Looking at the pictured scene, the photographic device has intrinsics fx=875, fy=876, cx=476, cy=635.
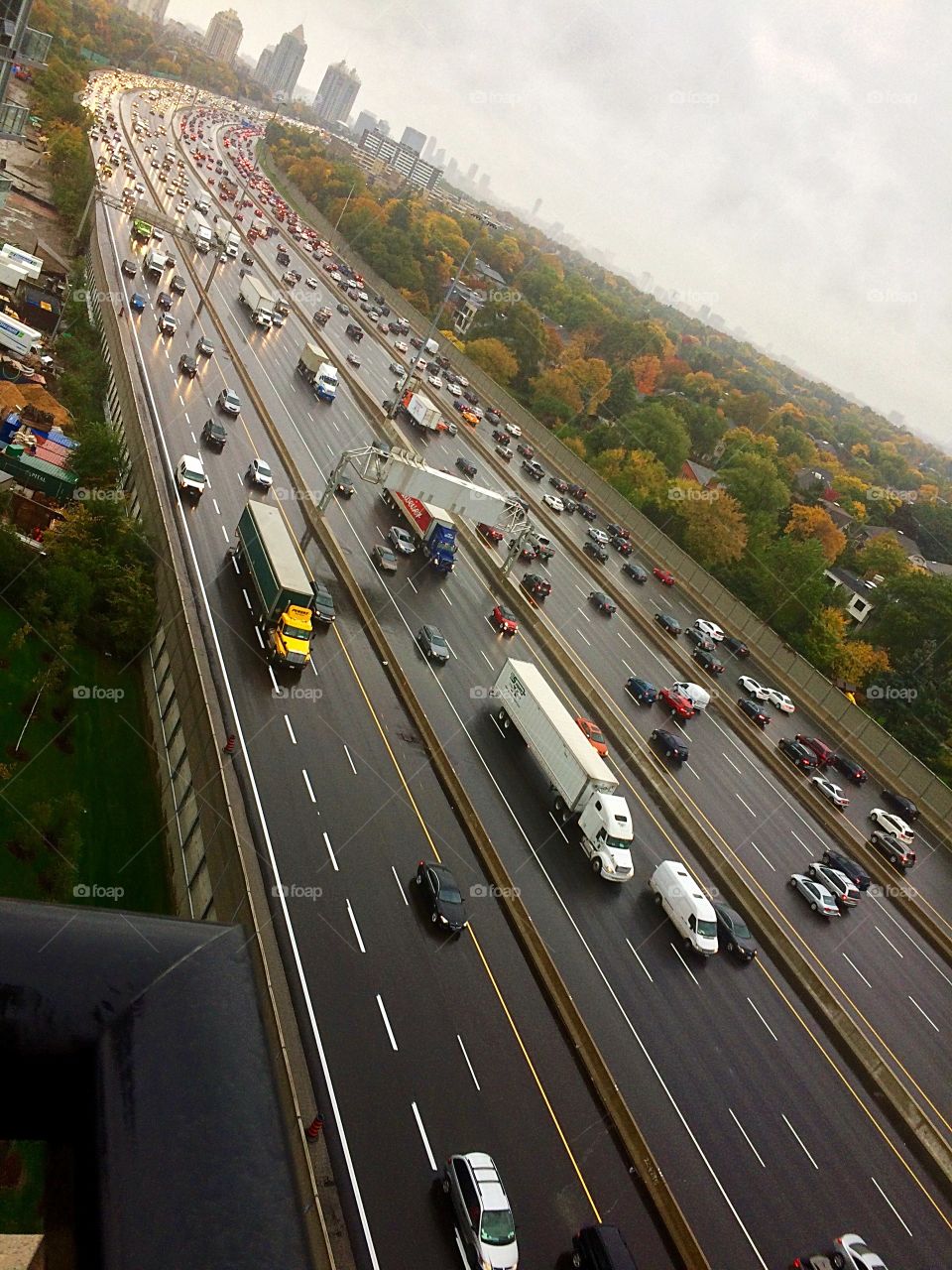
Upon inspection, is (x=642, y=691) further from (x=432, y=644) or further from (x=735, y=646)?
(x=735, y=646)

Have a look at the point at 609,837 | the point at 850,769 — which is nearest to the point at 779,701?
the point at 850,769

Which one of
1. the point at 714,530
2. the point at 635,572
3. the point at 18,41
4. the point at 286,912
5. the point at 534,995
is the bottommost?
the point at 286,912

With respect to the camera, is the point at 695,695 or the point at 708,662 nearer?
the point at 695,695

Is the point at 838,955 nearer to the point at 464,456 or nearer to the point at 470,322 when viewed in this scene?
the point at 464,456

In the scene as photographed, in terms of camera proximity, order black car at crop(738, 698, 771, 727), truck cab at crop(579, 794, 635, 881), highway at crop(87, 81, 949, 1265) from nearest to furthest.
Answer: highway at crop(87, 81, 949, 1265)
truck cab at crop(579, 794, 635, 881)
black car at crop(738, 698, 771, 727)

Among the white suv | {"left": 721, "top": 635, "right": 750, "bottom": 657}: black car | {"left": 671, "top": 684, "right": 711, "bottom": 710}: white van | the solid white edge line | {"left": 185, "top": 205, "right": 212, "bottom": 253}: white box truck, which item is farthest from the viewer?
{"left": 185, "top": 205, "right": 212, "bottom": 253}: white box truck

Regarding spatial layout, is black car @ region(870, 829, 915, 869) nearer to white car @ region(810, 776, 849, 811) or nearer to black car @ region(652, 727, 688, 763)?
white car @ region(810, 776, 849, 811)

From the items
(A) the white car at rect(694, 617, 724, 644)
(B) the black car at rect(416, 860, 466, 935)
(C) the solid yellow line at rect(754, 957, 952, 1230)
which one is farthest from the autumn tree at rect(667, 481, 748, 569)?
(B) the black car at rect(416, 860, 466, 935)
